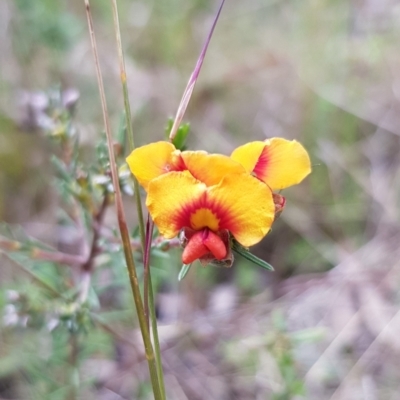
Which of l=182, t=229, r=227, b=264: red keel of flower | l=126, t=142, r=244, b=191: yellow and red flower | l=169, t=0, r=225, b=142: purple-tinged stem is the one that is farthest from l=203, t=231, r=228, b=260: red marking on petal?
l=169, t=0, r=225, b=142: purple-tinged stem

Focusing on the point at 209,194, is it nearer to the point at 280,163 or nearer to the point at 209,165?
the point at 209,165

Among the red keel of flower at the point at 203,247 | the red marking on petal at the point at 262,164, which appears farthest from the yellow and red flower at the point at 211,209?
the red marking on petal at the point at 262,164

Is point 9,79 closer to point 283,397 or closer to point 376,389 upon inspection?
point 283,397

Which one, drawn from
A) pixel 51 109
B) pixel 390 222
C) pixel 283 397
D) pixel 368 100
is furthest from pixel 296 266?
pixel 51 109

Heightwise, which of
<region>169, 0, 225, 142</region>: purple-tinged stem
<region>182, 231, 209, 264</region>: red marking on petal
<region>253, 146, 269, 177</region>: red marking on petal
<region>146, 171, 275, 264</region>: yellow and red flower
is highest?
<region>169, 0, 225, 142</region>: purple-tinged stem

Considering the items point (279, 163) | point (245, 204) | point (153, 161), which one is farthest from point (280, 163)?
point (153, 161)

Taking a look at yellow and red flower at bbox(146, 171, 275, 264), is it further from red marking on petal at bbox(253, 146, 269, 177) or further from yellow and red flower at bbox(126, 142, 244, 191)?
red marking on petal at bbox(253, 146, 269, 177)

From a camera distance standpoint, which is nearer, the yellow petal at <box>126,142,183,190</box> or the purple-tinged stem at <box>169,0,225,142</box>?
the yellow petal at <box>126,142,183,190</box>

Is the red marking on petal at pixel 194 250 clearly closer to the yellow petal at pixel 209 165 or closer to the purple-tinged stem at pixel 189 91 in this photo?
the yellow petal at pixel 209 165
